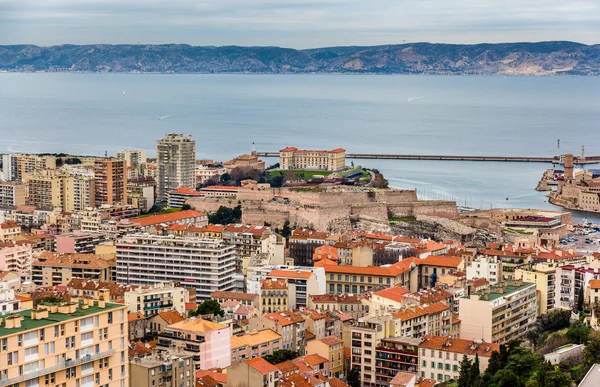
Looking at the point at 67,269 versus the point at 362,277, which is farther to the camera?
the point at 67,269

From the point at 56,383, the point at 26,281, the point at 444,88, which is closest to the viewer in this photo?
the point at 56,383

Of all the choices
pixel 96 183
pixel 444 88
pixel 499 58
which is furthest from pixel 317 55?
pixel 96 183

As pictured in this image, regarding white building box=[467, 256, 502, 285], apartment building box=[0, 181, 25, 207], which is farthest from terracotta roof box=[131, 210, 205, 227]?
white building box=[467, 256, 502, 285]

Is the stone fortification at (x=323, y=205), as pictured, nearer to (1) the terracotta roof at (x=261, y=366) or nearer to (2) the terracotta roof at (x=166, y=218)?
(2) the terracotta roof at (x=166, y=218)

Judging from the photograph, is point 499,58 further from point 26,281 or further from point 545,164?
point 26,281

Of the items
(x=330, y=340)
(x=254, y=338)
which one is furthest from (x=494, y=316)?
(x=254, y=338)

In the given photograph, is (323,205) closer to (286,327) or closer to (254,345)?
(286,327)

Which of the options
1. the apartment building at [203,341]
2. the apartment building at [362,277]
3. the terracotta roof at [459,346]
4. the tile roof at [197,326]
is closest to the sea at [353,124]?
the apartment building at [362,277]
